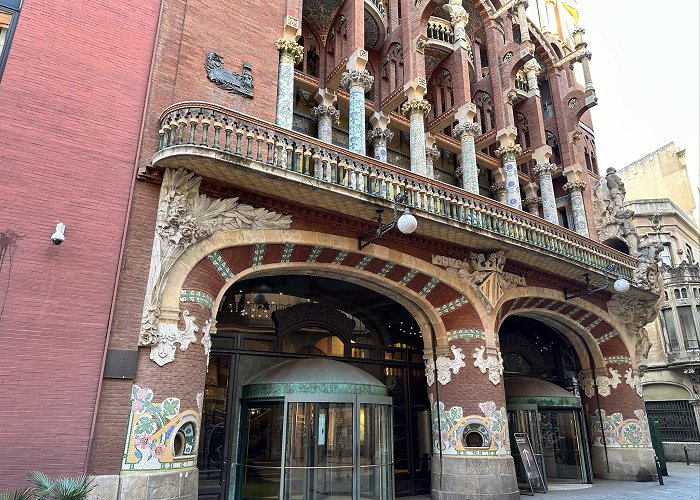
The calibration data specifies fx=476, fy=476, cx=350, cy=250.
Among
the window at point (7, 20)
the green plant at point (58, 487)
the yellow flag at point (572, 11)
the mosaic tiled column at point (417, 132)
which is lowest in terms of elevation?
the green plant at point (58, 487)

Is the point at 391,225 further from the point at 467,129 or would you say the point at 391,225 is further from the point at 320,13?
the point at 320,13

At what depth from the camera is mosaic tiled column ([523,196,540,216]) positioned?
61.5ft

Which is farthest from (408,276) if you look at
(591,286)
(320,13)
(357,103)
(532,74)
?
(532,74)

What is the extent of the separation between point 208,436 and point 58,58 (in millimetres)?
7965

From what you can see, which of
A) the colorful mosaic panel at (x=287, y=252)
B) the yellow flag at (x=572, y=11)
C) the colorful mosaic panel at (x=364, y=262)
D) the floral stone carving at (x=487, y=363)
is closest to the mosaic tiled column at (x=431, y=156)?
the colorful mosaic panel at (x=364, y=262)

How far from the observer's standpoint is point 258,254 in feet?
31.1

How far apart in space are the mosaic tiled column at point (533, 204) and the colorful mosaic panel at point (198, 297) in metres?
14.2

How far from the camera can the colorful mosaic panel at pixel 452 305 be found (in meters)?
12.0

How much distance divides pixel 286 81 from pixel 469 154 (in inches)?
254

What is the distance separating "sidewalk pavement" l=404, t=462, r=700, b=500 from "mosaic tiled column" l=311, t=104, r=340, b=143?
10039 mm

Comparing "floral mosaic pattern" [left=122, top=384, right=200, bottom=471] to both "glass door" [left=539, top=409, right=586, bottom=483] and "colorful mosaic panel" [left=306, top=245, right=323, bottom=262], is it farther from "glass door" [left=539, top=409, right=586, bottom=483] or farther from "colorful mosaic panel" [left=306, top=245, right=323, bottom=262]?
"glass door" [left=539, top=409, right=586, bottom=483]

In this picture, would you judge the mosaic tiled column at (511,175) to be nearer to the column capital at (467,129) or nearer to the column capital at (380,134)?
the column capital at (467,129)

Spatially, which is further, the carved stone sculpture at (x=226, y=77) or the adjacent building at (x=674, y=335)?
the adjacent building at (x=674, y=335)

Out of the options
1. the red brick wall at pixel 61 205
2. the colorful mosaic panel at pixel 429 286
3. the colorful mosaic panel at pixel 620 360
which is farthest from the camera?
the colorful mosaic panel at pixel 620 360
